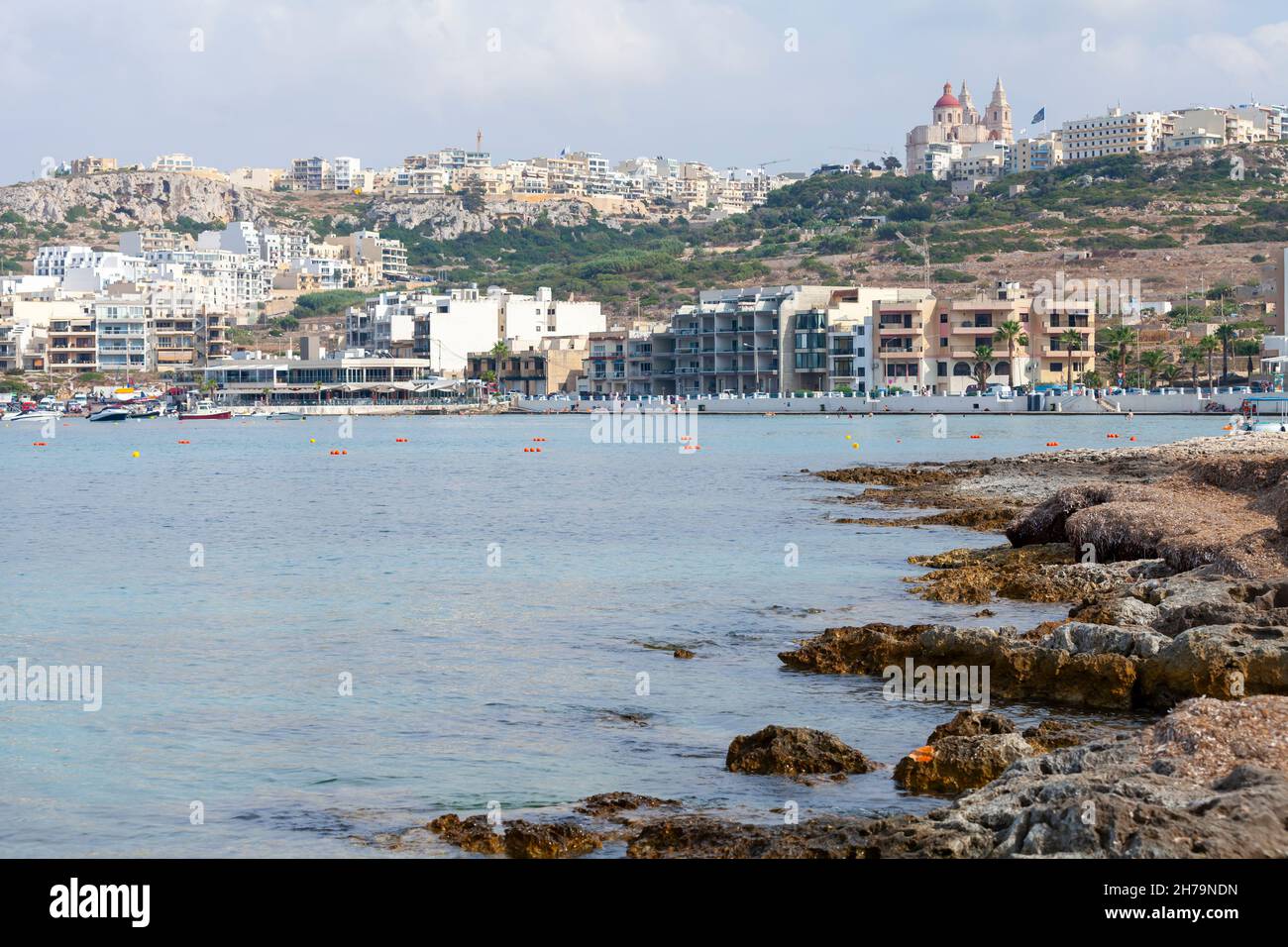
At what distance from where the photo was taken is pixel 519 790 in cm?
1255

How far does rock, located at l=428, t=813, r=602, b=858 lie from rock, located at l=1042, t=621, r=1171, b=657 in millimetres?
6490

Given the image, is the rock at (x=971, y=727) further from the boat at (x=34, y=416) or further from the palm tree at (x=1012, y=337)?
the boat at (x=34, y=416)

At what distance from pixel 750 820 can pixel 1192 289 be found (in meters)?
168

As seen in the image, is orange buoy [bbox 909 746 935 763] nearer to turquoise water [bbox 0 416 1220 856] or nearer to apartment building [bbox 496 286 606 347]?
turquoise water [bbox 0 416 1220 856]

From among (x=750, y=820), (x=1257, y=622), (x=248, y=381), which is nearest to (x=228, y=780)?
(x=750, y=820)

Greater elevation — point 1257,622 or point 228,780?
point 1257,622

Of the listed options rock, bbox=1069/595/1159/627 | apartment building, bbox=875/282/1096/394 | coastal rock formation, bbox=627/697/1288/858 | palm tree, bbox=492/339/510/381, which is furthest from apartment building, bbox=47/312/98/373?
coastal rock formation, bbox=627/697/1288/858

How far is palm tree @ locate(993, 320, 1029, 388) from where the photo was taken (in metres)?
126

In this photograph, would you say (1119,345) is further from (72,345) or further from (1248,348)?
(72,345)

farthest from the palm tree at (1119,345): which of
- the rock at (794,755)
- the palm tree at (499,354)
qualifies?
the rock at (794,755)

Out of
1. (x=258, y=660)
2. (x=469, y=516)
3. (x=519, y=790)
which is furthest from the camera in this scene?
(x=469, y=516)

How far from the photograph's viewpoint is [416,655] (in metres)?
19.8
